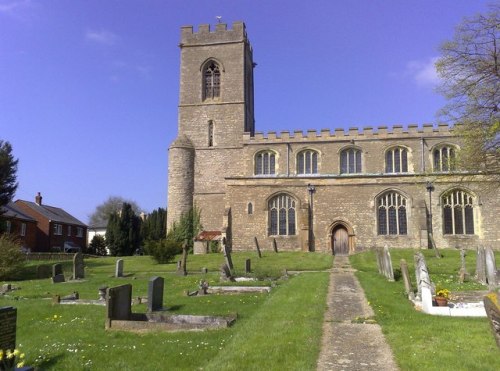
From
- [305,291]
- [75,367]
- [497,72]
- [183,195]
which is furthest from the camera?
[183,195]

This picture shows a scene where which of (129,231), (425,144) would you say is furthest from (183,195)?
(425,144)

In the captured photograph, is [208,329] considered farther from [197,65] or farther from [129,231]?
[129,231]

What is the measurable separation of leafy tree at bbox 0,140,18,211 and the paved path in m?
28.2

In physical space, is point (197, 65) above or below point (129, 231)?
above

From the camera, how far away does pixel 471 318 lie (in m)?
9.27

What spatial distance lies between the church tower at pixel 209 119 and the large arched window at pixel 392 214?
12.4 meters

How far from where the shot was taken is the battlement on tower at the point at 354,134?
3469cm

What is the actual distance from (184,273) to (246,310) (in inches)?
405

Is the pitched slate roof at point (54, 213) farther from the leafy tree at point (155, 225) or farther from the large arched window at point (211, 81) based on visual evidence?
the large arched window at point (211, 81)

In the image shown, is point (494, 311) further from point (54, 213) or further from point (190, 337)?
point (54, 213)

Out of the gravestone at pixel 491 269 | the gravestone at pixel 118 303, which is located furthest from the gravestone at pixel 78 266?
the gravestone at pixel 491 269

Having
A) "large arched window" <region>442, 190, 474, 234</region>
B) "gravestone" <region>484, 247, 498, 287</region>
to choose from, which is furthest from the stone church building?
"gravestone" <region>484, 247, 498, 287</region>

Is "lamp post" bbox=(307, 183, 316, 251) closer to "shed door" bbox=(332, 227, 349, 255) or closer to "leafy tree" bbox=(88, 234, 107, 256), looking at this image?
"shed door" bbox=(332, 227, 349, 255)

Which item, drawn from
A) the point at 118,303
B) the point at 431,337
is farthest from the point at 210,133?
the point at 431,337
